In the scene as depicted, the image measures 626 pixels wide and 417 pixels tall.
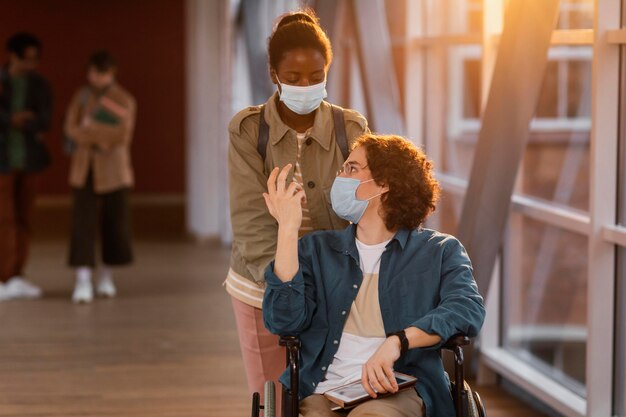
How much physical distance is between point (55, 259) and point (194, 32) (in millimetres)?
2542

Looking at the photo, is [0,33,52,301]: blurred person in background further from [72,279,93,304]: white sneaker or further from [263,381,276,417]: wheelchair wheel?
[263,381,276,417]: wheelchair wheel

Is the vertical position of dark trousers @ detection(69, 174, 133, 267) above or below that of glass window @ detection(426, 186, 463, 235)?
below

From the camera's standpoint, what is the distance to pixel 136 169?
48.1ft

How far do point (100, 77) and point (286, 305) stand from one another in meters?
4.80

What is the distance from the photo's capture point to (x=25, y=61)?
7.52 metres

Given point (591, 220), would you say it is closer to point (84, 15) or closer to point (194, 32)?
point (194, 32)

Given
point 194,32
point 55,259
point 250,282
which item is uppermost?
point 194,32

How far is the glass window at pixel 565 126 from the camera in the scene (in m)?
8.22

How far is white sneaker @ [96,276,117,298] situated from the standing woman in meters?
4.68

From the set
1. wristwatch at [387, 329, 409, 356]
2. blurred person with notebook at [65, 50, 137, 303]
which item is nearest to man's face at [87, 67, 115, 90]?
blurred person with notebook at [65, 50, 137, 303]

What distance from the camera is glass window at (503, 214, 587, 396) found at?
17.3 ft

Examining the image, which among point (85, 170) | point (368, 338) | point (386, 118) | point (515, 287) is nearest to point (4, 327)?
point (85, 170)

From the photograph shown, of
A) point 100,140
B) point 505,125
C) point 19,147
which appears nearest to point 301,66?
point 505,125

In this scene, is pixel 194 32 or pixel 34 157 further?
pixel 194 32
